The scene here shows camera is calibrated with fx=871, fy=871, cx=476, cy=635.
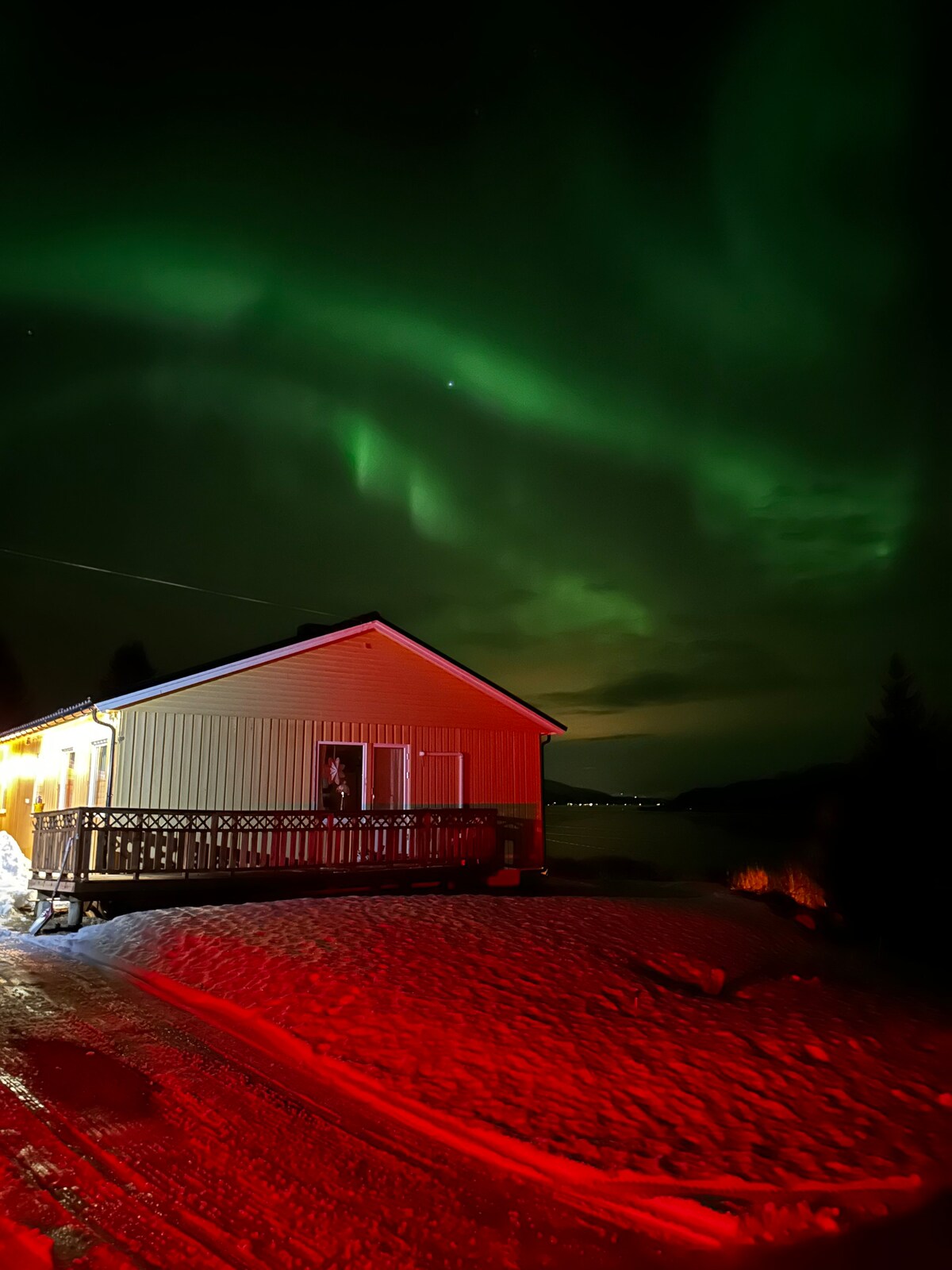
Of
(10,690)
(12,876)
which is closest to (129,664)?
(10,690)

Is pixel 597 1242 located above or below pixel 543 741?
below

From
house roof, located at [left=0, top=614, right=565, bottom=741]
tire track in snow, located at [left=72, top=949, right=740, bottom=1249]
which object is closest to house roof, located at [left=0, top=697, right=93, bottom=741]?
house roof, located at [left=0, top=614, right=565, bottom=741]

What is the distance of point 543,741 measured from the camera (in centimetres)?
2209

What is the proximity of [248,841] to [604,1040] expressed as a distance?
9404 mm

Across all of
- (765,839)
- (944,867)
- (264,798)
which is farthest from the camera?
(765,839)

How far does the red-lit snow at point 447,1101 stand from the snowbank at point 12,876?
6.14m

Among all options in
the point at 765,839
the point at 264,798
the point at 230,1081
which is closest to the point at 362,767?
the point at 264,798

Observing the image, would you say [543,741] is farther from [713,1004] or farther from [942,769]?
[942,769]

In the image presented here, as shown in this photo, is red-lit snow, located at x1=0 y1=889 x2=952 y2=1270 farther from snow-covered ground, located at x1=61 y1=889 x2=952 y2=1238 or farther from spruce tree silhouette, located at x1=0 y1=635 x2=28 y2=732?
spruce tree silhouette, located at x1=0 y1=635 x2=28 y2=732

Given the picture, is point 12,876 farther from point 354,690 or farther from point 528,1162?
point 528,1162

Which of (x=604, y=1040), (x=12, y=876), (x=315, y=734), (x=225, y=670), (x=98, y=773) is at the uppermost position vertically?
(x=225, y=670)

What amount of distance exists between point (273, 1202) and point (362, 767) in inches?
565

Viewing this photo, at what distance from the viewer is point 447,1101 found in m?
6.03

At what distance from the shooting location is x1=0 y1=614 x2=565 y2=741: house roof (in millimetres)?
15859
